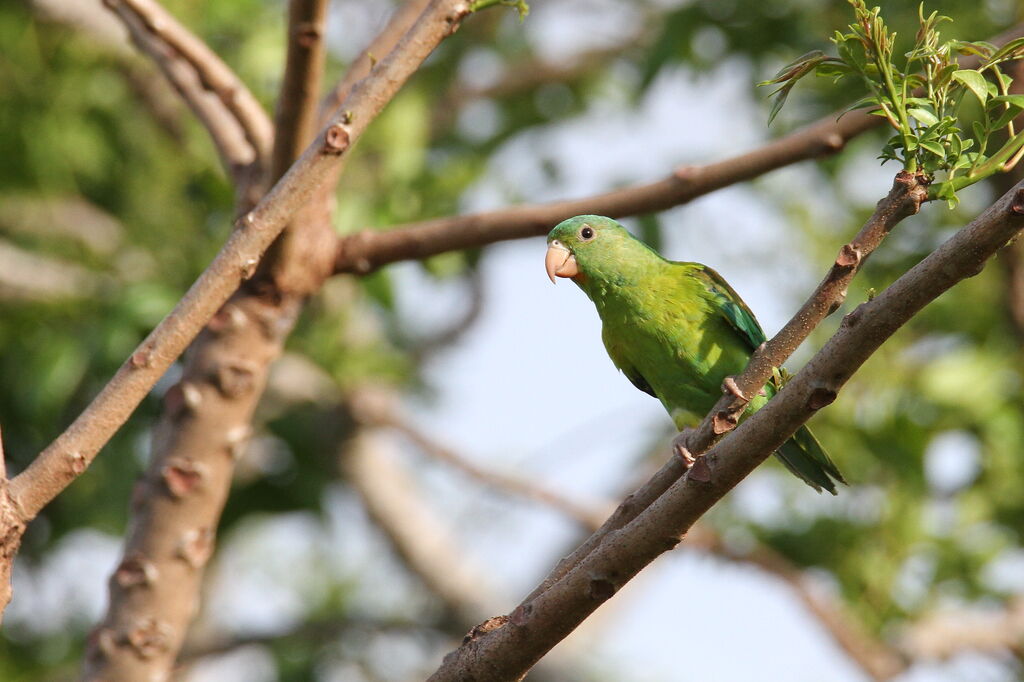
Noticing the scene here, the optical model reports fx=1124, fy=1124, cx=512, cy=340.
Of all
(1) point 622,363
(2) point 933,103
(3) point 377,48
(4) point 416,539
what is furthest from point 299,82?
(4) point 416,539

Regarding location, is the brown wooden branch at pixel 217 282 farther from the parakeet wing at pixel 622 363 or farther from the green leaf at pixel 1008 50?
the parakeet wing at pixel 622 363

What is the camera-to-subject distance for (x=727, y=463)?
1.85m

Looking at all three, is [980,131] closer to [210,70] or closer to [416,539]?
[210,70]

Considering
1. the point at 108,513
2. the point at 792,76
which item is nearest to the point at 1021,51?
the point at 792,76

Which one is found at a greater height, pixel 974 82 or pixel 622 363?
pixel 622 363

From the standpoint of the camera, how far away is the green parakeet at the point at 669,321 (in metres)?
3.50

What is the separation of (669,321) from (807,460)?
61cm

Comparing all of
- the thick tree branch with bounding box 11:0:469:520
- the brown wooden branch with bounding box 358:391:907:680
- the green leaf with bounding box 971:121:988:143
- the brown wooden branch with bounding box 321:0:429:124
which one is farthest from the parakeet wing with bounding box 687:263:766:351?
the brown wooden branch with bounding box 358:391:907:680

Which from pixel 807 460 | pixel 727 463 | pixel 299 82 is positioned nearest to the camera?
pixel 727 463

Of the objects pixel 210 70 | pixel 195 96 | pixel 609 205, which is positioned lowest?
pixel 609 205

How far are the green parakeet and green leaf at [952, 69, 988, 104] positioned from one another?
1.62 metres

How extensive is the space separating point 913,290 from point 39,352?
4.42m

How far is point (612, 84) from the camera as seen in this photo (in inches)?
342

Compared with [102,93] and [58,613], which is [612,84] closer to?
[102,93]
